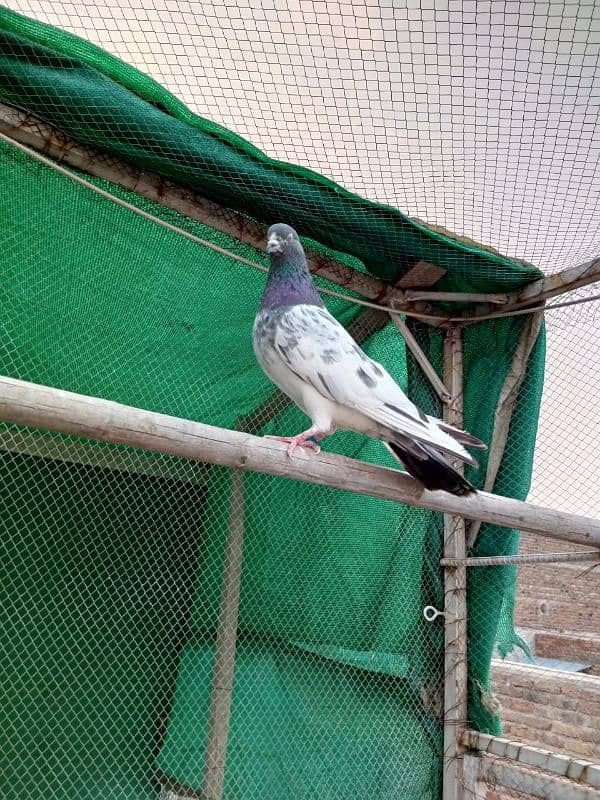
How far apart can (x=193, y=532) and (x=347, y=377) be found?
1144 millimetres

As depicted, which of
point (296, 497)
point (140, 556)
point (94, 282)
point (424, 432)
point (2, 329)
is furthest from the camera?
point (140, 556)

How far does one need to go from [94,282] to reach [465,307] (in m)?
1.40

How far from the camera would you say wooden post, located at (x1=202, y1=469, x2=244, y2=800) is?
172cm

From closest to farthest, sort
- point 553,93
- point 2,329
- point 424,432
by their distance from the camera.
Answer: point 424,432 → point 553,93 → point 2,329

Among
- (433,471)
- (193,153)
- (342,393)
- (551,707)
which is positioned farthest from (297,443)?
(551,707)

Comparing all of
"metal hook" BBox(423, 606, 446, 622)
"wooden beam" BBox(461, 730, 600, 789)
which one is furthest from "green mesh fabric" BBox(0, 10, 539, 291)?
"wooden beam" BBox(461, 730, 600, 789)

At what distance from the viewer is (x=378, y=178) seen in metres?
1.84

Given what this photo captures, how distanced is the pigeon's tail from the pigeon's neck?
1.47 ft

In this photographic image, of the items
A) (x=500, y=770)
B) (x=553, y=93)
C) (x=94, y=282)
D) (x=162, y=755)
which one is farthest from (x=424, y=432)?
(x=162, y=755)

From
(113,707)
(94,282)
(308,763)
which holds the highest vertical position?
(94,282)

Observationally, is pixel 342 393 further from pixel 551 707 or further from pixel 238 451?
pixel 551 707

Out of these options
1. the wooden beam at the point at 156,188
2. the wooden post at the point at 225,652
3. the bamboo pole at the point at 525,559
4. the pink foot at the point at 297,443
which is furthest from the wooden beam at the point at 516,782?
the wooden beam at the point at 156,188

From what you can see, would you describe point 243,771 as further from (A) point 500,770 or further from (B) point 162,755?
(A) point 500,770

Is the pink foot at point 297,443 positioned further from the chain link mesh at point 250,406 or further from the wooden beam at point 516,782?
the wooden beam at point 516,782
